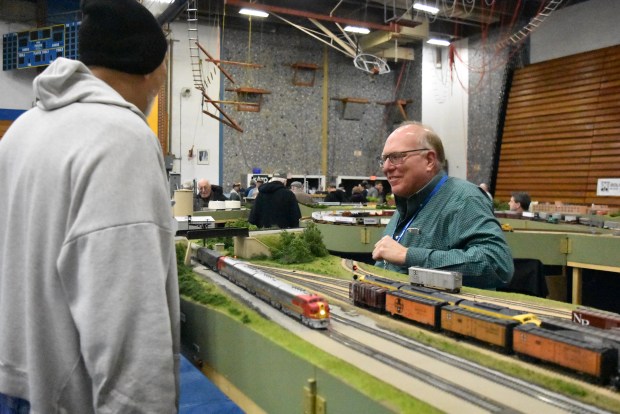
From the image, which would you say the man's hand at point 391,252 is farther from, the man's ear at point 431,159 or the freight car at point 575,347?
the freight car at point 575,347

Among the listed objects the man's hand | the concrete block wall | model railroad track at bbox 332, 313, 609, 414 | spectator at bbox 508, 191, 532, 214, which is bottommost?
model railroad track at bbox 332, 313, 609, 414

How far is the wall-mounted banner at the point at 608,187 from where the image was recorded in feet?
48.3

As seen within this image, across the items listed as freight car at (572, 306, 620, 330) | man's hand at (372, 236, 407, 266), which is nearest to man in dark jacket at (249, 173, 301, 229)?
man's hand at (372, 236, 407, 266)

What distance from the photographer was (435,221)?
355cm

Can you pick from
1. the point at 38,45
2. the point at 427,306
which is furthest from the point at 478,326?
the point at 38,45

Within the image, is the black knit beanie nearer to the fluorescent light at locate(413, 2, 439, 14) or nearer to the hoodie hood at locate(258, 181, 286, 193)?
the hoodie hood at locate(258, 181, 286, 193)

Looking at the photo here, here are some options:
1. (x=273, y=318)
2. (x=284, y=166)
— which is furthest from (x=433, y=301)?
(x=284, y=166)

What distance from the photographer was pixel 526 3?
17750 millimetres

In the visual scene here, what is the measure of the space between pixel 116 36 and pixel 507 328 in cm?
173

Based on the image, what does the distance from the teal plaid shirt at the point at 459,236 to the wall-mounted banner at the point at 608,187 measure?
13310 millimetres

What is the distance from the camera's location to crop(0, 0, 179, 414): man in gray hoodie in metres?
1.44

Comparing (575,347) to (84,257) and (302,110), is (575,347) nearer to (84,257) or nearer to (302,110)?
(84,257)

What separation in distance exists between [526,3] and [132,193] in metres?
19.2

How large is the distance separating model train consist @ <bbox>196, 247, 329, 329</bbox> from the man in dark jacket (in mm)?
4616
